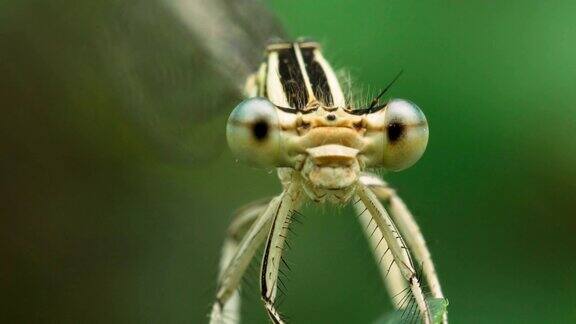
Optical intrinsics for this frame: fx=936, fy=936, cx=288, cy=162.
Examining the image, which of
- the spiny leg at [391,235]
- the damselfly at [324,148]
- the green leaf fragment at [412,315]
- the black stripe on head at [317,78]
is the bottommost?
the green leaf fragment at [412,315]

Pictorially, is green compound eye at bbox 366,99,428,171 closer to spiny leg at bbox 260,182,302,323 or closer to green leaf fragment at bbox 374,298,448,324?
spiny leg at bbox 260,182,302,323

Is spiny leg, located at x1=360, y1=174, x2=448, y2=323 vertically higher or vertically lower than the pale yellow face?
lower

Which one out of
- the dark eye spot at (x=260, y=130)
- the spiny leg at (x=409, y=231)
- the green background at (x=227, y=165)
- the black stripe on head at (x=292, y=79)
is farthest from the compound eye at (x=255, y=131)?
the green background at (x=227, y=165)

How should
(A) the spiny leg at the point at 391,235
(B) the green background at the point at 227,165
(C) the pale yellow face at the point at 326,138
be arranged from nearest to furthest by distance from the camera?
(C) the pale yellow face at the point at 326,138 < (A) the spiny leg at the point at 391,235 < (B) the green background at the point at 227,165

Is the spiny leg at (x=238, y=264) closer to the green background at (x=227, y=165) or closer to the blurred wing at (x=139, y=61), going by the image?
the green background at (x=227, y=165)

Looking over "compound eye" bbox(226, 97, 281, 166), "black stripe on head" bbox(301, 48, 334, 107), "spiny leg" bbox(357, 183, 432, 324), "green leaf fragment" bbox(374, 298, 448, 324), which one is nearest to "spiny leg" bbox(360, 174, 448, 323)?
"spiny leg" bbox(357, 183, 432, 324)

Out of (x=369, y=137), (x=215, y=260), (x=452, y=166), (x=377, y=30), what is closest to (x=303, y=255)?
(x=215, y=260)

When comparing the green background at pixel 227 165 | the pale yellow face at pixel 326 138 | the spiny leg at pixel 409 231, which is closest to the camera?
the pale yellow face at pixel 326 138

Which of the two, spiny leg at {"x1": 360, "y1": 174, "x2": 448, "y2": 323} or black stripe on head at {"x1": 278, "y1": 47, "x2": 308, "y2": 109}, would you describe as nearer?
black stripe on head at {"x1": 278, "y1": 47, "x2": 308, "y2": 109}

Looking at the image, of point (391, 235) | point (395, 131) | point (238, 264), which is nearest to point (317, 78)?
point (395, 131)
